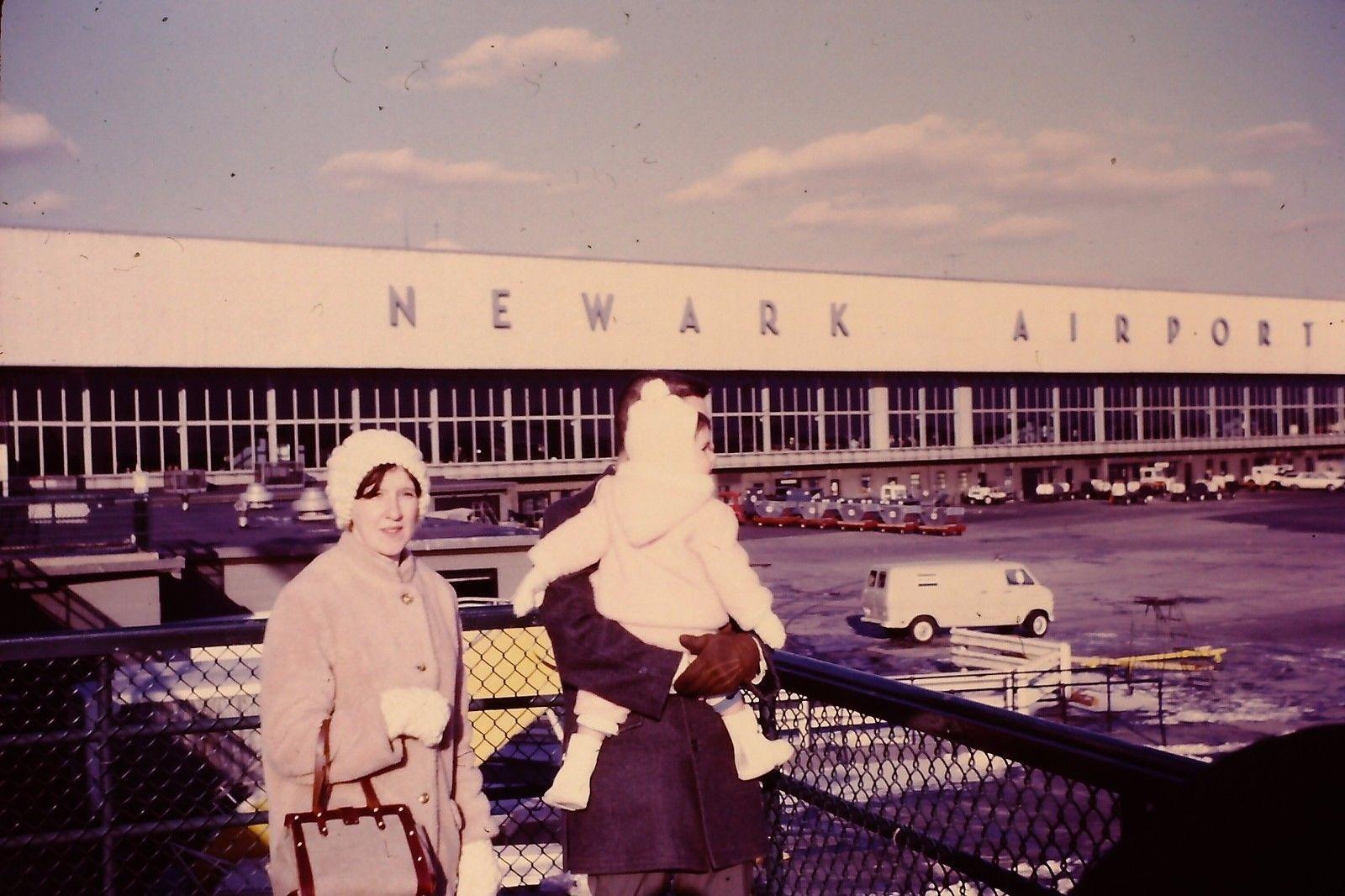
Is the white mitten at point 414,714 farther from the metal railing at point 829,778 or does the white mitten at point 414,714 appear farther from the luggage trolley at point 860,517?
the luggage trolley at point 860,517

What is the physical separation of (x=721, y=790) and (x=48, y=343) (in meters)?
47.8

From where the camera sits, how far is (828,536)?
5247 centimetres

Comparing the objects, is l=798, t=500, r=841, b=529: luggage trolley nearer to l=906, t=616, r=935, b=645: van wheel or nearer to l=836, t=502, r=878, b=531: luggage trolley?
l=836, t=502, r=878, b=531: luggage trolley

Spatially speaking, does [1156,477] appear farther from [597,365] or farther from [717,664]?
[717,664]

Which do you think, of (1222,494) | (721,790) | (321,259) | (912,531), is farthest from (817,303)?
(721,790)

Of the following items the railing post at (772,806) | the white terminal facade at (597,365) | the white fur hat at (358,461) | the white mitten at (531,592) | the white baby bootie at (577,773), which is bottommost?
the railing post at (772,806)

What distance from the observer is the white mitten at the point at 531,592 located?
305 cm

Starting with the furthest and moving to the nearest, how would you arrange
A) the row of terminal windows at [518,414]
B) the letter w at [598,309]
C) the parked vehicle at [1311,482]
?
1. the parked vehicle at [1311,482]
2. the letter w at [598,309]
3. the row of terminal windows at [518,414]

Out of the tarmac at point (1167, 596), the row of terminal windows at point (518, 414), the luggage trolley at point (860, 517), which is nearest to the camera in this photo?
the tarmac at point (1167, 596)

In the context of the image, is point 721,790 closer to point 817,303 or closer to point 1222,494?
point 817,303

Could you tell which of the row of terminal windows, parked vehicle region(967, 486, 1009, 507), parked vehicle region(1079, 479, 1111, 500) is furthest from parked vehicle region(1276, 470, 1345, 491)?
parked vehicle region(967, 486, 1009, 507)

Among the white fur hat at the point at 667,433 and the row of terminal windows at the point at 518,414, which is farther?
the row of terminal windows at the point at 518,414

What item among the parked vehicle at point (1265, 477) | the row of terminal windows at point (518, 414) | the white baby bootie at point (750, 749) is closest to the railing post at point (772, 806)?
the white baby bootie at point (750, 749)

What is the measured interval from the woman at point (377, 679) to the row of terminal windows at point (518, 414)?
32.2 meters
